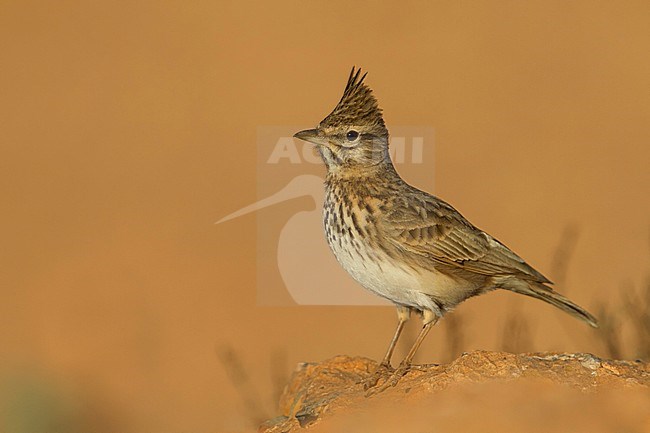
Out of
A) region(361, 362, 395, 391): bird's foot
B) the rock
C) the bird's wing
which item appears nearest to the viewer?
the rock

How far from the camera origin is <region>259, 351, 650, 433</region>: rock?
4426mm

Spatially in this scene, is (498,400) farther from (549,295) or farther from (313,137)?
(313,137)

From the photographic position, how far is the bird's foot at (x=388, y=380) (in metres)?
5.23

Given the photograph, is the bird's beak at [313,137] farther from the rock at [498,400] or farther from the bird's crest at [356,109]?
the rock at [498,400]

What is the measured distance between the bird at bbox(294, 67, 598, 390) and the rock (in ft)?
1.39

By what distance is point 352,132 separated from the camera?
19.5 ft

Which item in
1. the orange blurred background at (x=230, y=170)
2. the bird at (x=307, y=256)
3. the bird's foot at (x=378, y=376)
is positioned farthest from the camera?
the orange blurred background at (x=230, y=170)

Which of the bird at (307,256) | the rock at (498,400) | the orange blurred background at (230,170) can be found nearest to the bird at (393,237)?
the rock at (498,400)

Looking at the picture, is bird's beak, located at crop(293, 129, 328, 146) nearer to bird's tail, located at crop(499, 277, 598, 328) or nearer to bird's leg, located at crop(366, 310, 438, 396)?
bird's leg, located at crop(366, 310, 438, 396)

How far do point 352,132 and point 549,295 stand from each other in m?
1.33

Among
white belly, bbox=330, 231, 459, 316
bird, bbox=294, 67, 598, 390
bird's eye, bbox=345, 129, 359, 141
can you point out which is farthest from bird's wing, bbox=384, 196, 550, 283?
bird's eye, bbox=345, 129, 359, 141

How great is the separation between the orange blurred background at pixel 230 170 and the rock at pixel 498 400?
1.88 metres

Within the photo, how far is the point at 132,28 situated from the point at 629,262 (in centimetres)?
812

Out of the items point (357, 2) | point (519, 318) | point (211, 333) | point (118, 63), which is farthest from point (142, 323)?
point (357, 2)
